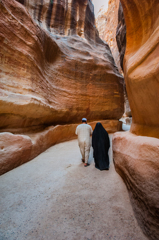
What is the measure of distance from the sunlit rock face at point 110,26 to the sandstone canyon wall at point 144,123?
17.4 meters

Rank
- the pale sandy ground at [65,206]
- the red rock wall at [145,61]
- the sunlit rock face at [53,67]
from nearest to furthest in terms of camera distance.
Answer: the pale sandy ground at [65,206]
the red rock wall at [145,61]
the sunlit rock face at [53,67]

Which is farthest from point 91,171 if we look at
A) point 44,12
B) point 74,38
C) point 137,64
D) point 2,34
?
point 44,12

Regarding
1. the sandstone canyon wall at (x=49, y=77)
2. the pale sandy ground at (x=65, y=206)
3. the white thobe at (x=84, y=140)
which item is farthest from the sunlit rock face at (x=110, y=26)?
the pale sandy ground at (x=65, y=206)

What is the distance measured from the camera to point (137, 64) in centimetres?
239

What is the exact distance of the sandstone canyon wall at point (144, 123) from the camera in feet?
4.54

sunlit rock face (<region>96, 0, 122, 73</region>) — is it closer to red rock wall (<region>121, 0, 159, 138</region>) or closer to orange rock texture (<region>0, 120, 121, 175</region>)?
red rock wall (<region>121, 0, 159, 138</region>)

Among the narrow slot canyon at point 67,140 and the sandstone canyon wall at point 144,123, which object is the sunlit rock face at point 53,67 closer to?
the narrow slot canyon at point 67,140

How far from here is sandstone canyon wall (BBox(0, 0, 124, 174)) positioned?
3510 millimetres

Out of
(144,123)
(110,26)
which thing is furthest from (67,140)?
(110,26)

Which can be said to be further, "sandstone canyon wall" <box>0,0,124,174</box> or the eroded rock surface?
"sandstone canyon wall" <box>0,0,124,174</box>

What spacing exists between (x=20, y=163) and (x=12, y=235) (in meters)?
2.04

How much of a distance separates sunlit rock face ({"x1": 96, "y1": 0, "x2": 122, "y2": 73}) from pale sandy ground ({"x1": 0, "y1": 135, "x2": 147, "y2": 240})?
63.7 feet

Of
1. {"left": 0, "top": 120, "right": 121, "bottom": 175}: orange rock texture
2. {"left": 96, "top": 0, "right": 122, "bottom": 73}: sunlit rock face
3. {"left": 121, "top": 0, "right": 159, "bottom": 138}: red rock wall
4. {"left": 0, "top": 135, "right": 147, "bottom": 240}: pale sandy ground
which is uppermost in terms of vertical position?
{"left": 96, "top": 0, "right": 122, "bottom": 73}: sunlit rock face

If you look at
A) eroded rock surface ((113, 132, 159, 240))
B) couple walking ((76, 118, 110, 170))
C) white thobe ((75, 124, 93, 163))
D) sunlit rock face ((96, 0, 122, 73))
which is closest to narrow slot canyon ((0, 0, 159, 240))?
eroded rock surface ((113, 132, 159, 240))
